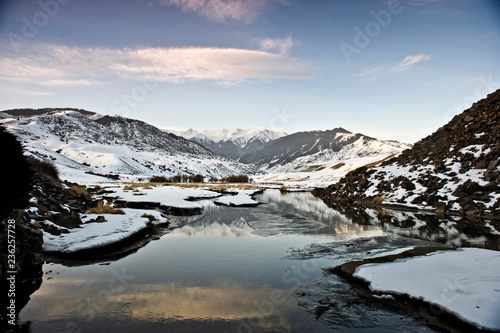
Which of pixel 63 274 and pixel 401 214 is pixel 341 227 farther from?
pixel 63 274

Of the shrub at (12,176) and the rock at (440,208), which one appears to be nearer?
the shrub at (12,176)

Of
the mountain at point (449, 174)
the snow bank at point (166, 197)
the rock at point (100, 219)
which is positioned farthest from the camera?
the snow bank at point (166, 197)

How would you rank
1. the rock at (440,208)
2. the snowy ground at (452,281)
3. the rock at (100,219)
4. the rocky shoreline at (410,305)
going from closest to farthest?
the rocky shoreline at (410,305)
the snowy ground at (452,281)
the rock at (100,219)
the rock at (440,208)

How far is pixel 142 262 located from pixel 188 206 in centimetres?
1712

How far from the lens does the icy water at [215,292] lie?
7.57m

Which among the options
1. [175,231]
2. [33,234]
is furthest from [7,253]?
[175,231]

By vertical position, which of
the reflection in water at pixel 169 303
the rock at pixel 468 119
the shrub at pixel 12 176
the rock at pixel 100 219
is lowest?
the reflection in water at pixel 169 303

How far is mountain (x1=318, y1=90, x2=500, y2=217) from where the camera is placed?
2722cm

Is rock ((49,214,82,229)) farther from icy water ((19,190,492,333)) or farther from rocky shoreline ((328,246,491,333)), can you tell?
rocky shoreline ((328,246,491,333))

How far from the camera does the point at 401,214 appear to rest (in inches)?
1125

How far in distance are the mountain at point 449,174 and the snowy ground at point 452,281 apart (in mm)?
17697

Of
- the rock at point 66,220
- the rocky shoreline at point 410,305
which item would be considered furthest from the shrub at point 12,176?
the rocky shoreline at point 410,305

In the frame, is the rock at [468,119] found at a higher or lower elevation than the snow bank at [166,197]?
higher

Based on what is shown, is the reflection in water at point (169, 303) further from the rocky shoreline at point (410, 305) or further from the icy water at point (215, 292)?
the rocky shoreline at point (410, 305)
